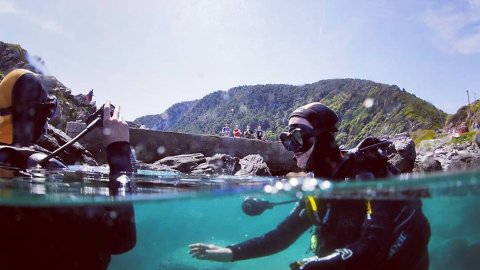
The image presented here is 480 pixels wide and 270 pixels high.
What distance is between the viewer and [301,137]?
3.94 meters

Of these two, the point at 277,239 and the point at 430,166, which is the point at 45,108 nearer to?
the point at 277,239

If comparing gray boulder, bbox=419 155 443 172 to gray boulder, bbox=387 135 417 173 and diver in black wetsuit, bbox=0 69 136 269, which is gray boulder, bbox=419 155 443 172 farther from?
diver in black wetsuit, bbox=0 69 136 269

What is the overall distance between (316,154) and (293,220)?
0.70m

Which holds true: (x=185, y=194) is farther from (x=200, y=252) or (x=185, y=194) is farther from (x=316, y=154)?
(x=316, y=154)

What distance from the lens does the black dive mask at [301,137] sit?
153 inches

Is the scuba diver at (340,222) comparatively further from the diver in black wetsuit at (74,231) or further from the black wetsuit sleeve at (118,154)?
the black wetsuit sleeve at (118,154)

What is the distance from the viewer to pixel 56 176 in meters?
5.10

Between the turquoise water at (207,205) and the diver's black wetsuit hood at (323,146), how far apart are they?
1.20 ft

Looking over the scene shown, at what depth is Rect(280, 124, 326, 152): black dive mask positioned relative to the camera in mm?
3891

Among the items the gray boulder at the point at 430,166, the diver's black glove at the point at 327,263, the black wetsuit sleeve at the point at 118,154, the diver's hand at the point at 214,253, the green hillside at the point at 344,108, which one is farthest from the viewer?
the green hillside at the point at 344,108

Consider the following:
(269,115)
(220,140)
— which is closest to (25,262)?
(220,140)

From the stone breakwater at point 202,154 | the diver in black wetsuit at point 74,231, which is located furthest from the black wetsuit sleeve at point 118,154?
the stone breakwater at point 202,154

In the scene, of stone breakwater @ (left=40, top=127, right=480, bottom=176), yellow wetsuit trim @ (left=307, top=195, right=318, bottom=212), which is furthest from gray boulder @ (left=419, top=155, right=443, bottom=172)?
yellow wetsuit trim @ (left=307, top=195, right=318, bottom=212)

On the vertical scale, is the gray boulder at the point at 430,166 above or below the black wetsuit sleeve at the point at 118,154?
below
